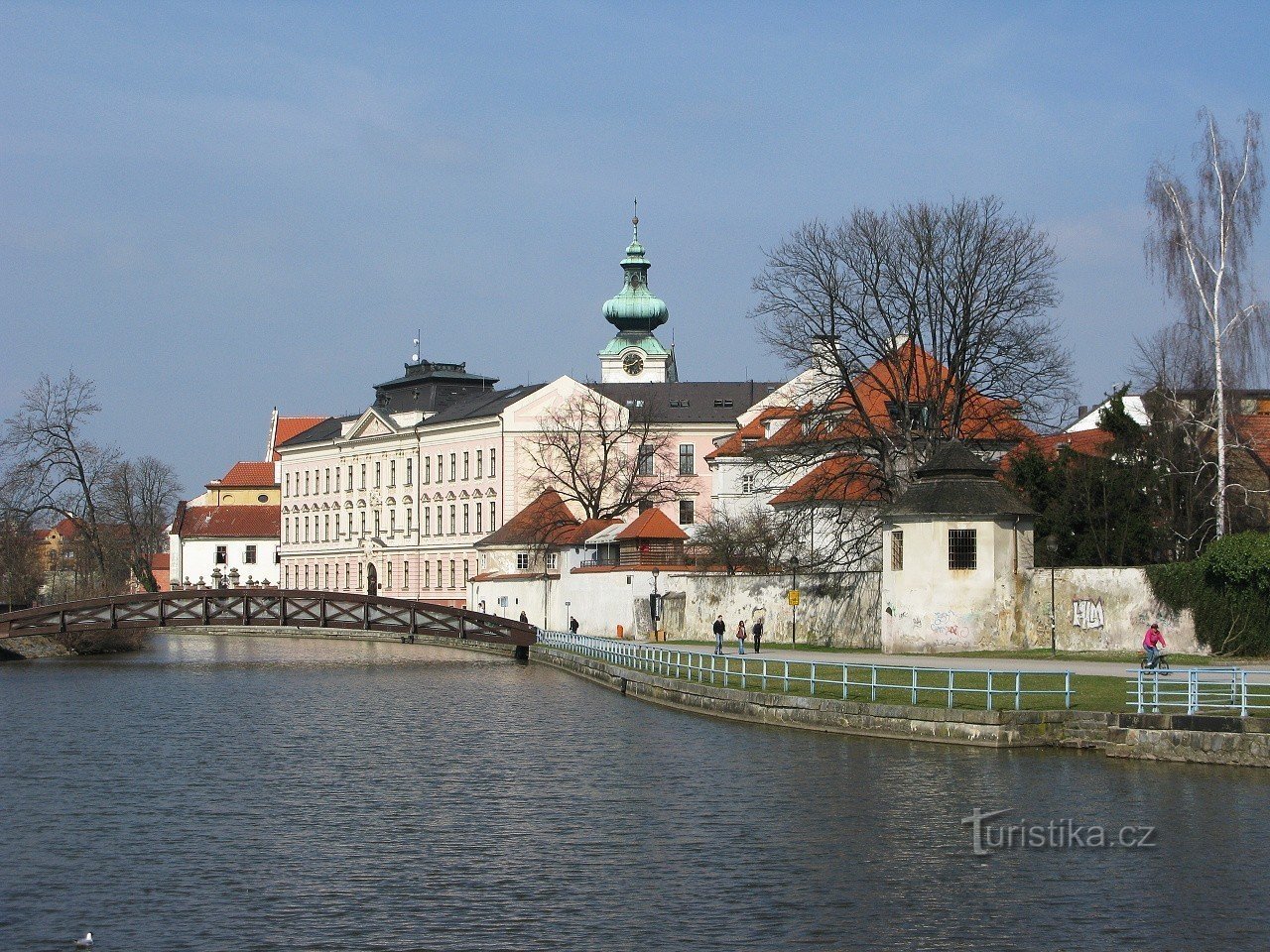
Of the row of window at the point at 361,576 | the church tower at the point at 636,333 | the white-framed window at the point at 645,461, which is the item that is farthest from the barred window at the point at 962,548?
the church tower at the point at 636,333

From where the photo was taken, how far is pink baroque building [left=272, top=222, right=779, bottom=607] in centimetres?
10838

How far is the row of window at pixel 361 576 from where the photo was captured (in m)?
112

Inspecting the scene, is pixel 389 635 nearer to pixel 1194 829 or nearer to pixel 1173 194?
pixel 1173 194

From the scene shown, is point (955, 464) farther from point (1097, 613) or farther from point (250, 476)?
point (250, 476)

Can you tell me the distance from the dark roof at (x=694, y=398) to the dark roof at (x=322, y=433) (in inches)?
879

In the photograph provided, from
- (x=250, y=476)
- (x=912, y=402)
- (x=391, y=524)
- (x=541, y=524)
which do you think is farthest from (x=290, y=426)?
(x=912, y=402)

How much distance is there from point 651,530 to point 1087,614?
81.1 ft

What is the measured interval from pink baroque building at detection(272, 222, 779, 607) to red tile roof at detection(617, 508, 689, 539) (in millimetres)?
31344

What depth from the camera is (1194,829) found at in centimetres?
2167

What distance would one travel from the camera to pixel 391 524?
120 metres

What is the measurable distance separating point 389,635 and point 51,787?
204 ft

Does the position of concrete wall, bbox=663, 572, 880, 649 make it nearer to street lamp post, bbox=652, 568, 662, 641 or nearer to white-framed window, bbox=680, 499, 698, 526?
street lamp post, bbox=652, 568, 662, 641

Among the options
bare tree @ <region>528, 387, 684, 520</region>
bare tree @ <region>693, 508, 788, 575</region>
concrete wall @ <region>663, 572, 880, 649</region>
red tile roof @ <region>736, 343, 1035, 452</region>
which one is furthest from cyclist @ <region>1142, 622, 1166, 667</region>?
bare tree @ <region>528, 387, 684, 520</region>

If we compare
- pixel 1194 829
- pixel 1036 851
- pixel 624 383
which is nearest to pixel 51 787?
pixel 1036 851
